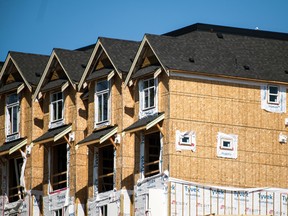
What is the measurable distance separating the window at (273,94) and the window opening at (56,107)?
Result: 15975 millimetres

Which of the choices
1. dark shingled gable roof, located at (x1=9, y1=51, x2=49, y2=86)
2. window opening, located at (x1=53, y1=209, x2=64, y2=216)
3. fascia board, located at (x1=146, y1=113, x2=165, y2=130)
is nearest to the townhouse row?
fascia board, located at (x1=146, y1=113, x2=165, y2=130)

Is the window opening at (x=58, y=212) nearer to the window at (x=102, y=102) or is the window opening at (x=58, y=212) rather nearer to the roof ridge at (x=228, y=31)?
the window at (x=102, y=102)

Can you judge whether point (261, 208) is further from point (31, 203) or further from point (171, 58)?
point (31, 203)

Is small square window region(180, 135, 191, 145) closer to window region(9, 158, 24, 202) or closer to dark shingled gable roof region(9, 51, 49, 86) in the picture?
dark shingled gable roof region(9, 51, 49, 86)

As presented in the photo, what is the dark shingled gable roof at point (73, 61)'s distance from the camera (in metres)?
113

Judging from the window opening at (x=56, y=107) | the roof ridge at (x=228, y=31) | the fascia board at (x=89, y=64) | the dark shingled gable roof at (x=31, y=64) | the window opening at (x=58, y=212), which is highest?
the roof ridge at (x=228, y=31)

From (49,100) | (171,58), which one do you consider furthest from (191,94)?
(49,100)

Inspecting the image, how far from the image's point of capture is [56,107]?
11531cm

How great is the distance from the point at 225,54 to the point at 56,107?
14152 mm

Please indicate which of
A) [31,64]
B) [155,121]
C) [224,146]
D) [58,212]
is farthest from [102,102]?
[31,64]

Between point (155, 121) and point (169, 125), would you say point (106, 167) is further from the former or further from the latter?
point (169, 125)

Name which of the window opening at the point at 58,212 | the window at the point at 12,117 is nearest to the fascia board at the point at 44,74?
the window at the point at 12,117

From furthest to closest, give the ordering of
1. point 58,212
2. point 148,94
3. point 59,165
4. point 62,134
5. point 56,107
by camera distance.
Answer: point 59,165 → point 56,107 → point 58,212 → point 62,134 → point 148,94

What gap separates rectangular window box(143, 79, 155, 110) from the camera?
344 ft
